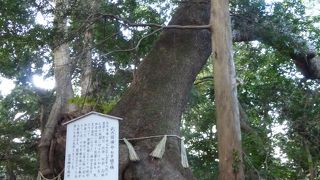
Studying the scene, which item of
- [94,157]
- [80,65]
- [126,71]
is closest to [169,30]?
[80,65]

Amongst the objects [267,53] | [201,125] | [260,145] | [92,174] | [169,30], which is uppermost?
[267,53]

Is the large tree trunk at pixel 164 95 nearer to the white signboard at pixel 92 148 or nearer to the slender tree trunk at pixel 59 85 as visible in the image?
the white signboard at pixel 92 148

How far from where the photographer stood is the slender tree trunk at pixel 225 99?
4148mm

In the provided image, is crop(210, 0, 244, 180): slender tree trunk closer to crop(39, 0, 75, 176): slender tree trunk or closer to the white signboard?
the white signboard

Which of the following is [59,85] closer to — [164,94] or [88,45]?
[88,45]

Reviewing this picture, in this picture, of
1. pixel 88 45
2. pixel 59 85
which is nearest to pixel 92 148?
pixel 88 45

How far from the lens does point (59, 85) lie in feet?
22.4

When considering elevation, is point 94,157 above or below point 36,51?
below

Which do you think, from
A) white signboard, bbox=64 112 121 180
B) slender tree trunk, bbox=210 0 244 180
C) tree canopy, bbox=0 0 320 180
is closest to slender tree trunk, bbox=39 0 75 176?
tree canopy, bbox=0 0 320 180

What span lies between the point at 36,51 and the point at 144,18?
1.98 meters

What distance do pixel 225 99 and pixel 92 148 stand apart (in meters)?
1.55

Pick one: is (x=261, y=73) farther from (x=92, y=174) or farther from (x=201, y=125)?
(x=92, y=174)

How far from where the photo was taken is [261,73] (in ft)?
26.6

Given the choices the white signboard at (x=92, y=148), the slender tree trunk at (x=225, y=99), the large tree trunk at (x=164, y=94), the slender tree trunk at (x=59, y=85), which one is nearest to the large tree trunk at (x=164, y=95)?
the large tree trunk at (x=164, y=94)
